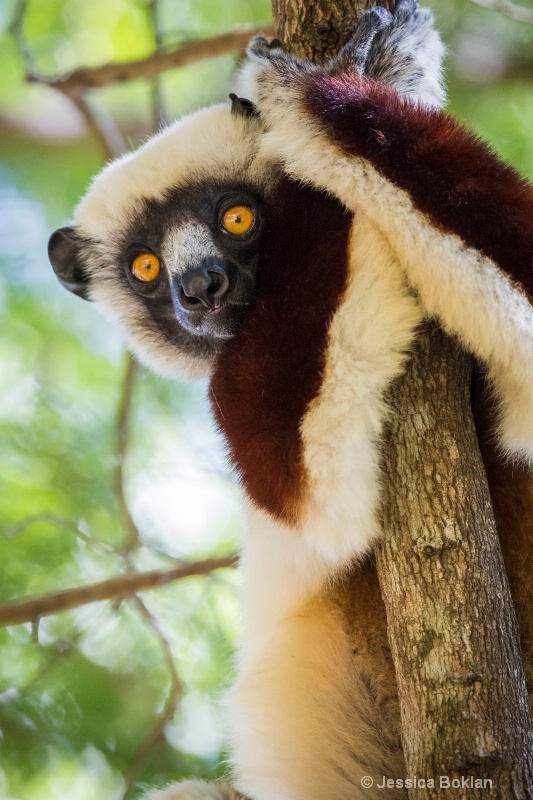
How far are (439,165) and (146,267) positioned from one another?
4.94ft

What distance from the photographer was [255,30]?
5363mm

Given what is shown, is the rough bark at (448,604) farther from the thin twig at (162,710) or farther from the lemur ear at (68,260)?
the thin twig at (162,710)

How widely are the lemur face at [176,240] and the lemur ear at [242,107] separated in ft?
0.17

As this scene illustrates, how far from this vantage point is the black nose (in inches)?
126

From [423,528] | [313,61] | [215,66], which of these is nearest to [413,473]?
[423,528]

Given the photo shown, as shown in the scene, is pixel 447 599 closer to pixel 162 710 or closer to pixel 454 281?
pixel 454 281

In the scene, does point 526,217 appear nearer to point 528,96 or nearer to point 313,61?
point 313,61

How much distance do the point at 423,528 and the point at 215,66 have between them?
5.18m

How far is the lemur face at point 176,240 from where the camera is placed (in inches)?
130

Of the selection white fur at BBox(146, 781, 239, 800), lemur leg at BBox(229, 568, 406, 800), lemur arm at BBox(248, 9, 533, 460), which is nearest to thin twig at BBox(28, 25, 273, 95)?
lemur arm at BBox(248, 9, 533, 460)

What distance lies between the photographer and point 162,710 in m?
4.94

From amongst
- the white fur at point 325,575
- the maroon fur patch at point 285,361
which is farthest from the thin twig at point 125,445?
the maroon fur patch at point 285,361

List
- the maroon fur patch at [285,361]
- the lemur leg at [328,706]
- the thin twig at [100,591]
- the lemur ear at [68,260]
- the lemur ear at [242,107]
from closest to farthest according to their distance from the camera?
the maroon fur patch at [285,361] → the lemur leg at [328,706] → the lemur ear at [242,107] → the lemur ear at [68,260] → the thin twig at [100,591]

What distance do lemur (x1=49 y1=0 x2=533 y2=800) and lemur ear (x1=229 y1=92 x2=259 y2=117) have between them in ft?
0.17
